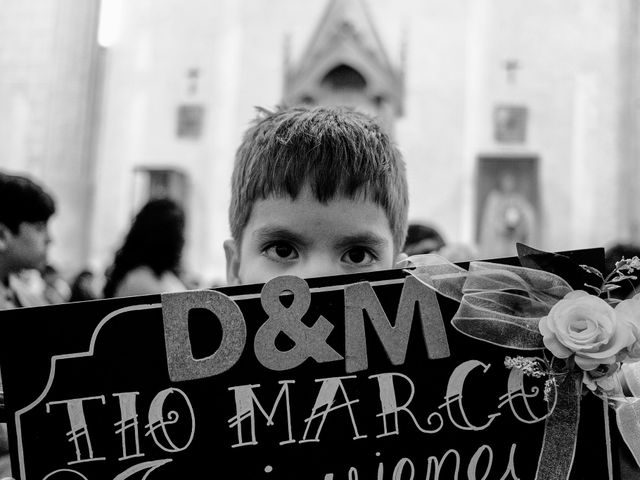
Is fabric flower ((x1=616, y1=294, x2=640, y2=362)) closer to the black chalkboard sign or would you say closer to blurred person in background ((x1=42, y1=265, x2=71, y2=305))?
the black chalkboard sign

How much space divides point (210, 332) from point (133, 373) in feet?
0.38

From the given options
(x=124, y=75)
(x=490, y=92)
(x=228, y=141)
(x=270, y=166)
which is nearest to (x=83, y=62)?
(x=124, y=75)

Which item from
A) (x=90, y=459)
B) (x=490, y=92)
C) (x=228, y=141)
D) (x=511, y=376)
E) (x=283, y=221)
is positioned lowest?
(x=90, y=459)

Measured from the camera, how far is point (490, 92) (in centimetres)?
1020

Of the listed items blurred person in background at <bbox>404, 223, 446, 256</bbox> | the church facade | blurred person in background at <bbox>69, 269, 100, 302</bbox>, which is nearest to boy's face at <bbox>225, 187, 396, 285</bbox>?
blurred person in background at <bbox>404, 223, 446, 256</bbox>

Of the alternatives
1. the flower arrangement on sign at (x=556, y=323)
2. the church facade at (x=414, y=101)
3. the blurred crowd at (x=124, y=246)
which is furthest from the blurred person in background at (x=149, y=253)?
the church facade at (x=414, y=101)

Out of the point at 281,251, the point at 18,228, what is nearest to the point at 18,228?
the point at 18,228

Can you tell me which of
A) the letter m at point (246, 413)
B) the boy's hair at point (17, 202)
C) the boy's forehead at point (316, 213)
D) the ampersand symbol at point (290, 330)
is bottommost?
the letter m at point (246, 413)

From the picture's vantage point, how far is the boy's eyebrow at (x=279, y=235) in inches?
42.5

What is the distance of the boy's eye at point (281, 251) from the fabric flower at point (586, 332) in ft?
1.40

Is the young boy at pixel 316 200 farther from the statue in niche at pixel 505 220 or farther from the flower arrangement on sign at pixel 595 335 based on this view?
the statue in niche at pixel 505 220

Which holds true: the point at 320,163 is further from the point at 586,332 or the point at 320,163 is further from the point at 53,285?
the point at 53,285

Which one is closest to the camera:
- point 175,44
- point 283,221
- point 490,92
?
point 283,221

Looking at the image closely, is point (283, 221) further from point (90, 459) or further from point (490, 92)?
point (490, 92)
